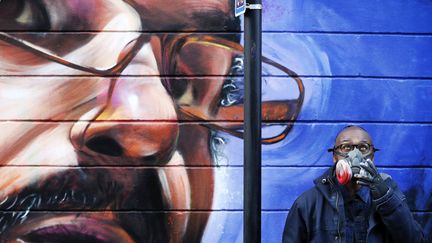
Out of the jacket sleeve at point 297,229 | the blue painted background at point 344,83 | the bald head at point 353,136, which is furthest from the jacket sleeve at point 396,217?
the blue painted background at point 344,83

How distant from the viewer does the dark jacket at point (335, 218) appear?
4.16m

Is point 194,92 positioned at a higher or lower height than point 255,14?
lower

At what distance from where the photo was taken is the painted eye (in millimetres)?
6070

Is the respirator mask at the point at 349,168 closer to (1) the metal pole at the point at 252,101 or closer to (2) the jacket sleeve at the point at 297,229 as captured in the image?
(2) the jacket sleeve at the point at 297,229

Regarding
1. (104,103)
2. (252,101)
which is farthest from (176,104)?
(252,101)

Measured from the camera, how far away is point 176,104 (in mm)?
6066

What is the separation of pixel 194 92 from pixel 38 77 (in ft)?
3.89

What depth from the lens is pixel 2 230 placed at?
6.11 metres

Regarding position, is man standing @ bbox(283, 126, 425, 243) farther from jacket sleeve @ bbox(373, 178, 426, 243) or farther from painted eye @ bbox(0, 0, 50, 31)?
painted eye @ bbox(0, 0, 50, 31)

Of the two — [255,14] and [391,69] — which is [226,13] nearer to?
[391,69]

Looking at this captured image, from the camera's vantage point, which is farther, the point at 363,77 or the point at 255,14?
the point at 363,77

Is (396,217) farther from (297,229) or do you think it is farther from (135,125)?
(135,125)

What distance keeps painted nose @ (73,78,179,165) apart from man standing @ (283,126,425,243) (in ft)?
6.12

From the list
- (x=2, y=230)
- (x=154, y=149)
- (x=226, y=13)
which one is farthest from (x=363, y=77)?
(x=2, y=230)
